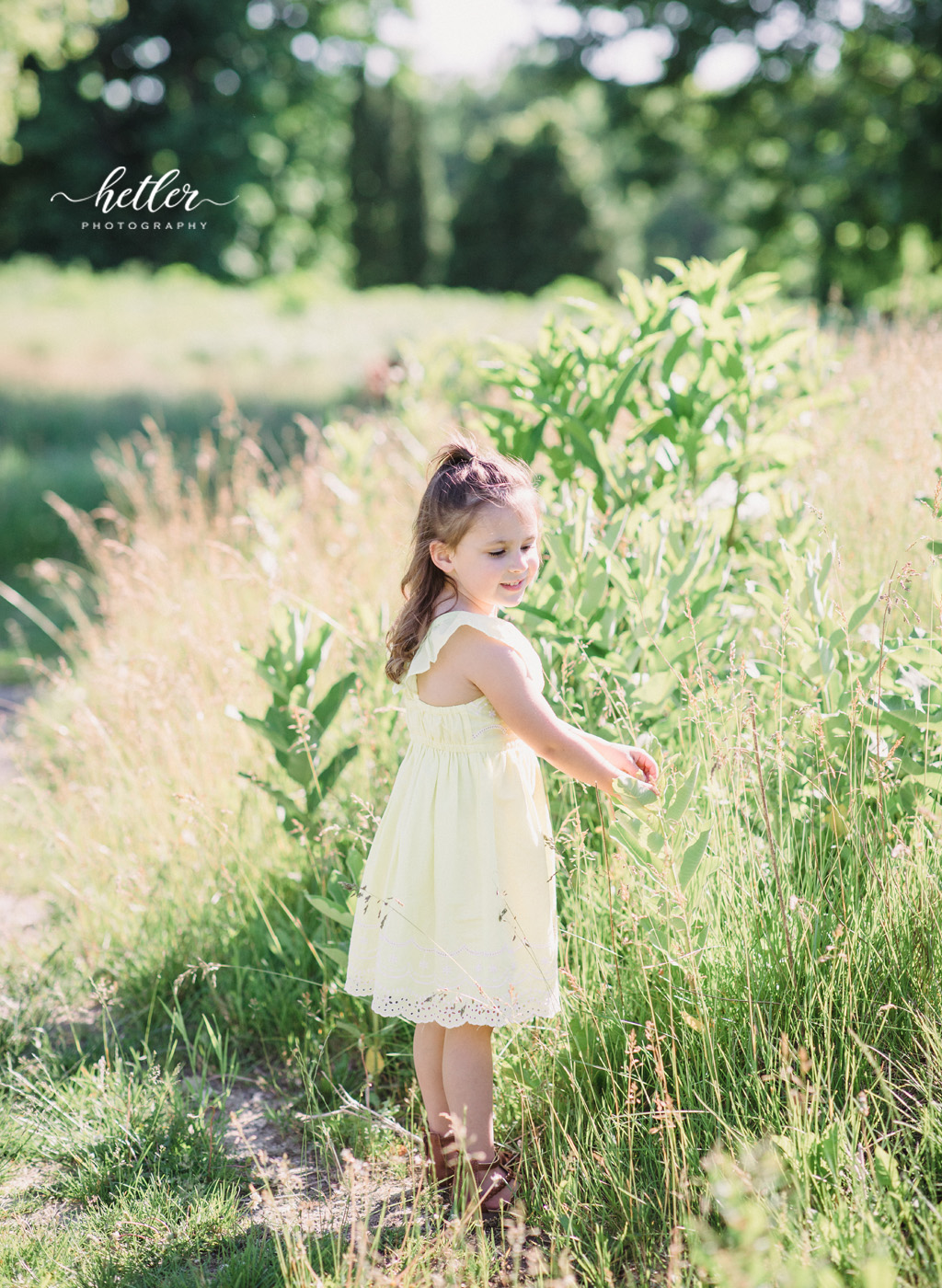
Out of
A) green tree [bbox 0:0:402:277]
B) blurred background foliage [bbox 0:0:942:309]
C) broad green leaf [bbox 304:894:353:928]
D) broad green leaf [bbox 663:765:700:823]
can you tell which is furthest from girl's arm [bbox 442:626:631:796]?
green tree [bbox 0:0:402:277]

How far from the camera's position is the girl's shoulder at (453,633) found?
1965 millimetres

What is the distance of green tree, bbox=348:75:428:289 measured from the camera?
1231 inches

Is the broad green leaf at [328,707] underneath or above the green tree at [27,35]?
underneath

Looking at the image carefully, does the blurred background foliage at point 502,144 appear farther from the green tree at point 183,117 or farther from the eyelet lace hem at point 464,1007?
the eyelet lace hem at point 464,1007

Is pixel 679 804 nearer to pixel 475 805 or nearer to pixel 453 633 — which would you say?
pixel 475 805

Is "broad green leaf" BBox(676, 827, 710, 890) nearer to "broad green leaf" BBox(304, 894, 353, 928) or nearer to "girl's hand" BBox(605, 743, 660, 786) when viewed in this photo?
"girl's hand" BBox(605, 743, 660, 786)

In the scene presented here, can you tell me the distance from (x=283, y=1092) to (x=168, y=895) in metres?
0.72

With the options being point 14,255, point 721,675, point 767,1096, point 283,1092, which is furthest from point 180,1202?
point 14,255

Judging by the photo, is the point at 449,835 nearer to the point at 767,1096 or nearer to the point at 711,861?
the point at 711,861

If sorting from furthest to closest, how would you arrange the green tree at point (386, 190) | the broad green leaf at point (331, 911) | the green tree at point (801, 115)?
the green tree at point (386, 190)
the green tree at point (801, 115)
the broad green leaf at point (331, 911)

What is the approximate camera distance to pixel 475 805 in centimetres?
195

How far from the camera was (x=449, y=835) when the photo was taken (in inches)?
76.6

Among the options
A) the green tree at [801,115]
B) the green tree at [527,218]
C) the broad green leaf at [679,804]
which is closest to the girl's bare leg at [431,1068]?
the broad green leaf at [679,804]

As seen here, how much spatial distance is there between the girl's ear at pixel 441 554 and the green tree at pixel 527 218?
84.9 ft
